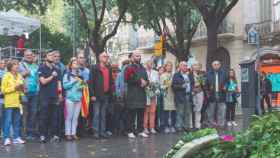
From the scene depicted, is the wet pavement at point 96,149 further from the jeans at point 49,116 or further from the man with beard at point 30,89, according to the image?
the man with beard at point 30,89

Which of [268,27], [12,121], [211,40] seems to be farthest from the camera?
[268,27]

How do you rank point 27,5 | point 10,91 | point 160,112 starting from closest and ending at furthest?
point 10,91 < point 160,112 < point 27,5

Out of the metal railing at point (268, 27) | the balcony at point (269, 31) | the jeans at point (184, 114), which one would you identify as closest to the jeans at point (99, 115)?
the jeans at point (184, 114)

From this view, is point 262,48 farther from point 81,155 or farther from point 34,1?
point 81,155

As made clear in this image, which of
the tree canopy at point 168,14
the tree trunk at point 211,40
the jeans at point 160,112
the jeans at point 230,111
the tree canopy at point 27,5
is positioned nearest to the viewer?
the jeans at point 160,112

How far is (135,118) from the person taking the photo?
13.9 metres

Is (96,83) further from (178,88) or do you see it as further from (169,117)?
(169,117)

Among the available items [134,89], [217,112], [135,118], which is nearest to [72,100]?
[134,89]

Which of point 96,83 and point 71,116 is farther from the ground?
point 96,83

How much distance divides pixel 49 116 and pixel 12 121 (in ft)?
3.11

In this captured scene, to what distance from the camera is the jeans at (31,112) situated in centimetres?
1243

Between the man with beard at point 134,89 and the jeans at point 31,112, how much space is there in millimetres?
2200

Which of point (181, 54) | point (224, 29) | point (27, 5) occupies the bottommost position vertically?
point (181, 54)

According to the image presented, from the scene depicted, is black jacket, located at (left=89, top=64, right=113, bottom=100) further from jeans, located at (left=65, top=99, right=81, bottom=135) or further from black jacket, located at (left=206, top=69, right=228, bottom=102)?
black jacket, located at (left=206, top=69, right=228, bottom=102)
